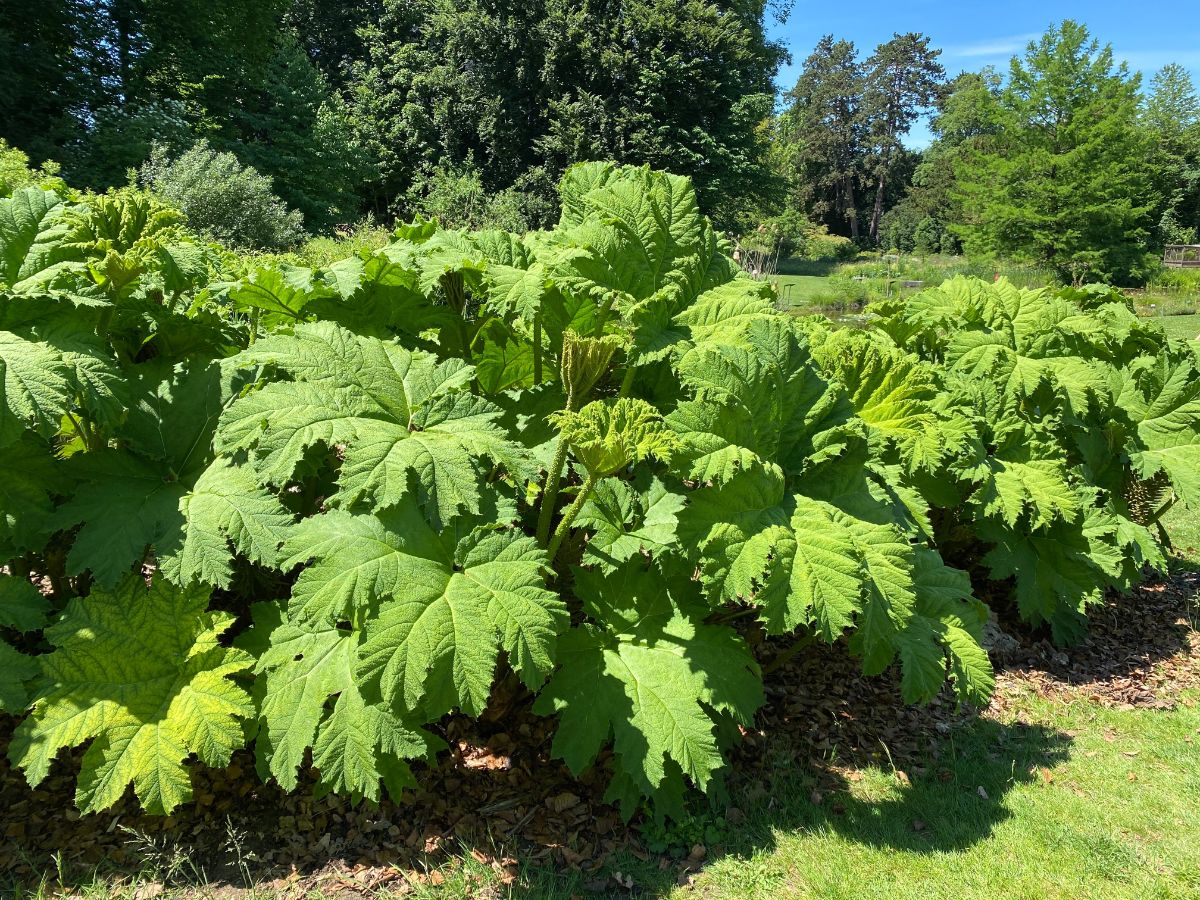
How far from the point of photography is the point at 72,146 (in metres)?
21.9

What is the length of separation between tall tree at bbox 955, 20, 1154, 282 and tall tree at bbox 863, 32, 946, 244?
4832cm

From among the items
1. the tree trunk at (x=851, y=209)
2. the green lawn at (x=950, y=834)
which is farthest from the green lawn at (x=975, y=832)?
the tree trunk at (x=851, y=209)

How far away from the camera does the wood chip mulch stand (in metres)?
2.40

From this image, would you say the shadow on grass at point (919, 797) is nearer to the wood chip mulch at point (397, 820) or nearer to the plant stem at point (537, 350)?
the wood chip mulch at point (397, 820)

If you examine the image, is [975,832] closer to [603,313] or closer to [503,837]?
[503,837]

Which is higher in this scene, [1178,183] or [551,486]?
[1178,183]

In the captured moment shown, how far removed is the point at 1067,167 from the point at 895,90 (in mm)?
58484

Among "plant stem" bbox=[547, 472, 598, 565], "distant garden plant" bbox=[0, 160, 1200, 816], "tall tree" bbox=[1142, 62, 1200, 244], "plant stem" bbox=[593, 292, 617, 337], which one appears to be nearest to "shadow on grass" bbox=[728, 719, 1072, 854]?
"distant garden plant" bbox=[0, 160, 1200, 816]

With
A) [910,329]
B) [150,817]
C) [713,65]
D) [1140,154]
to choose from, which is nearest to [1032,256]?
[1140,154]

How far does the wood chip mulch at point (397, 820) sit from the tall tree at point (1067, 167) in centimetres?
2723

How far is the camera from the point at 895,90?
75125mm

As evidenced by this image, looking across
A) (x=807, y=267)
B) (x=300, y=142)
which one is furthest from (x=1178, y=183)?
(x=300, y=142)

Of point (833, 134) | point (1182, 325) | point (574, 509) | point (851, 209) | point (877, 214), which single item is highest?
point (833, 134)

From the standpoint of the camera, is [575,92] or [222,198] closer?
[222,198]
